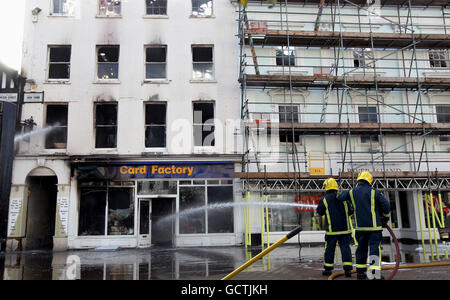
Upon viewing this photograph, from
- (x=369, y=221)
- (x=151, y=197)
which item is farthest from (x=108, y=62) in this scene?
(x=369, y=221)

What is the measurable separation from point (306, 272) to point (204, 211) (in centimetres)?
821

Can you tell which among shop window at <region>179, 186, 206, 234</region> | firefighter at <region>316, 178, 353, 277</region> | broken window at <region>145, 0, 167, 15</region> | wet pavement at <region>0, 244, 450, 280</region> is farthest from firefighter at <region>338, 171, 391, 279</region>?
broken window at <region>145, 0, 167, 15</region>

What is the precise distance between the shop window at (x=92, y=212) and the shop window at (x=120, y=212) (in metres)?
0.31

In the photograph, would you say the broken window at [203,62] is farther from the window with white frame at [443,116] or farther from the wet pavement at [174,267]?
the window with white frame at [443,116]

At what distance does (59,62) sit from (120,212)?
7684 millimetres

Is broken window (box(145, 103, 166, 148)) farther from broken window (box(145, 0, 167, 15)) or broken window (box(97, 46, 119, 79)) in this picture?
broken window (box(145, 0, 167, 15))

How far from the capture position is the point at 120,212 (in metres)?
15.9

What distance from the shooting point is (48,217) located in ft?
56.8

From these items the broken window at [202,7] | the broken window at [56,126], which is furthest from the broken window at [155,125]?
the broken window at [202,7]

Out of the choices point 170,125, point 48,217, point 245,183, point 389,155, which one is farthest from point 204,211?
point 389,155

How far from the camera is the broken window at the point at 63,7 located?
17.5 m
